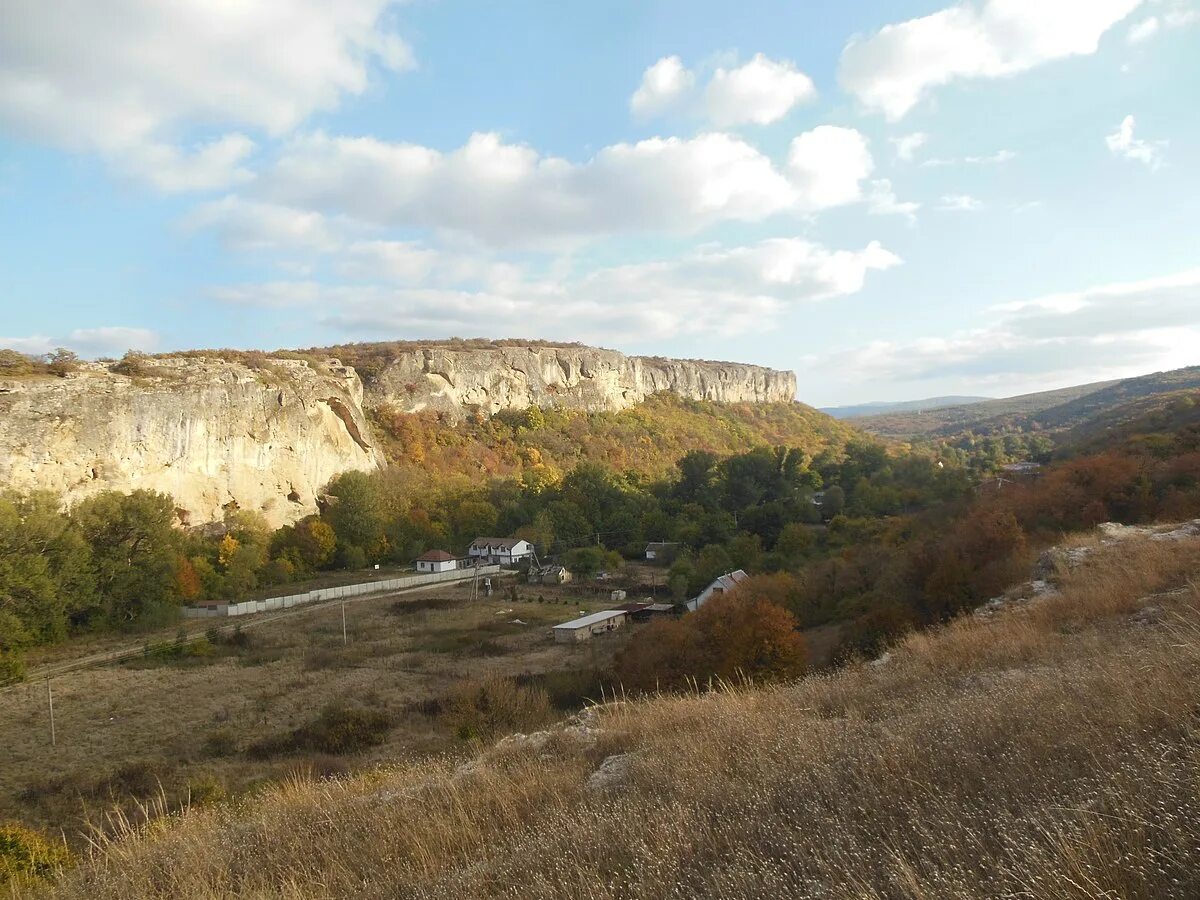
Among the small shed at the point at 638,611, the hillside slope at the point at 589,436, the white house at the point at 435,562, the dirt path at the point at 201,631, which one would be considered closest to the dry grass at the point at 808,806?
the dirt path at the point at 201,631

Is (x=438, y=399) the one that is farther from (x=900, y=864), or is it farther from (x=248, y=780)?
(x=900, y=864)

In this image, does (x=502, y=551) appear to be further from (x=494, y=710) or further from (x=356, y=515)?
(x=494, y=710)

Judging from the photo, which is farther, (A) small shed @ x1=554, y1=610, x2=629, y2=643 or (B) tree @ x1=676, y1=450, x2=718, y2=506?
(B) tree @ x1=676, y1=450, x2=718, y2=506

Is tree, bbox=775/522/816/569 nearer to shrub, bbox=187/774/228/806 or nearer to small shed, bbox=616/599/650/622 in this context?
small shed, bbox=616/599/650/622

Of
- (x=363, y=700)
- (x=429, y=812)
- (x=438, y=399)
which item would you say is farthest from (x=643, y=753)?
(x=438, y=399)

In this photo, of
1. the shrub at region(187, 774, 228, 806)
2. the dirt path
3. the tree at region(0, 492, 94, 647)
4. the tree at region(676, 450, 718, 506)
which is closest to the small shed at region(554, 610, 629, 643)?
the dirt path

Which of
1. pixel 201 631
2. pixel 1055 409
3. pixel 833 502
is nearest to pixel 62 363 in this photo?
pixel 201 631
